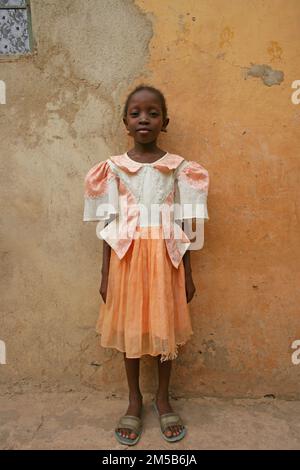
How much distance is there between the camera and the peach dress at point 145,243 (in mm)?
1669

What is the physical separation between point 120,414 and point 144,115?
1516 millimetres

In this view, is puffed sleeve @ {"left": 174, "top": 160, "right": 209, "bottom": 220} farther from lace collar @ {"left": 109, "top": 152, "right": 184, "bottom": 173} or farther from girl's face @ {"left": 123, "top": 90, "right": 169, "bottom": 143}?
girl's face @ {"left": 123, "top": 90, "right": 169, "bottom": 143}

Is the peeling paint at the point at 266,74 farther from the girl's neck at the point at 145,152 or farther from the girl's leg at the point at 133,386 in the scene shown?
the girl's leg at the point at 133,386

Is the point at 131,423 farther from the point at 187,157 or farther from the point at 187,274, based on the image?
the point at 187,157

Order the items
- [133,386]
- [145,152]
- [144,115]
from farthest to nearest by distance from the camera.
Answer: [133,386] < [145,152] < [144,115]

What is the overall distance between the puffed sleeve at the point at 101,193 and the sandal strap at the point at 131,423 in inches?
38.9

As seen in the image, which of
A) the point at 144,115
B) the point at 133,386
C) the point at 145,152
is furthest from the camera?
the point at 133,386

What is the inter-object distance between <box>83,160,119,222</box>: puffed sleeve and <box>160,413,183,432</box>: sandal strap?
101cm

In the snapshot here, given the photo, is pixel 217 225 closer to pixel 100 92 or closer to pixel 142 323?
pixel 142 323

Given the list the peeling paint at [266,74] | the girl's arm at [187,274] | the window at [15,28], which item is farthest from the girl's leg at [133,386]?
the window at [15,28]

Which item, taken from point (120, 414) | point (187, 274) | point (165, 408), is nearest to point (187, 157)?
point (187, 274)

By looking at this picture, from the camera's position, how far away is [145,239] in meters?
1.70

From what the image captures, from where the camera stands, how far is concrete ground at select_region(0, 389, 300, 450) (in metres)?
1.72

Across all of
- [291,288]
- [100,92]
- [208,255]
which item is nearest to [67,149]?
[100,92]
